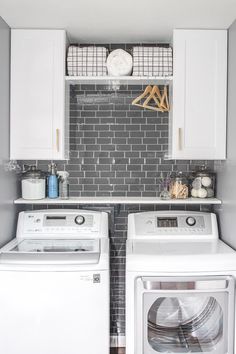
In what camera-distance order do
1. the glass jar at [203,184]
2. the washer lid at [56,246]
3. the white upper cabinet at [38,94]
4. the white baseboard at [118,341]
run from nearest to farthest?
the washer lid at [56,246], the white upper cabinet at [38,94], the glass jar at [203,184], the white baseboard at [118,341]

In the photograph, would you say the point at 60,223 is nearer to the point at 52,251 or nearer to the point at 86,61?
the point at 52,251

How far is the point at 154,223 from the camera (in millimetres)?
2457

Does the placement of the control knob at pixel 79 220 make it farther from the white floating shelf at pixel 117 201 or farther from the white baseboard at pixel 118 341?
the white baseboard at pixel 118 341

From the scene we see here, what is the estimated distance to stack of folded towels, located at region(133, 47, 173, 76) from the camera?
235 centimetres

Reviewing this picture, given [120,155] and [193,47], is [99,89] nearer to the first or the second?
[120,155]

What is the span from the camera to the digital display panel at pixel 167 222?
2451 millimetres

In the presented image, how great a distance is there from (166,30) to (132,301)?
176cm

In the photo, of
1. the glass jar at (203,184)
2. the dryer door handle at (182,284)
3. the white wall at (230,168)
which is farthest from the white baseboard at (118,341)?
the glass jar at (203,184)

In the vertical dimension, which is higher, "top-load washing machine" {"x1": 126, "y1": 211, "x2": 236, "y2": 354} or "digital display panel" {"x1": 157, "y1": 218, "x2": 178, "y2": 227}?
"digital display panel" {"x1": 157, "y1": 218, "x2": 178, "y2": 227}

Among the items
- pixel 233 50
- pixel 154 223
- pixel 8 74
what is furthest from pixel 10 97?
pixel 233 50

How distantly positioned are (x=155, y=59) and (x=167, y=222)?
3.73 feet

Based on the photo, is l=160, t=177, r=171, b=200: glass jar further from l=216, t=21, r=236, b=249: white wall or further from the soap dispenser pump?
the soap dispenser pump

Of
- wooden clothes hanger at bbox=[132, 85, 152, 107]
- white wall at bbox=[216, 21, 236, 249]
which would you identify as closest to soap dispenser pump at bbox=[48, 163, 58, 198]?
wooden clothes hanger at bbox=[132, 85, 152, 107]

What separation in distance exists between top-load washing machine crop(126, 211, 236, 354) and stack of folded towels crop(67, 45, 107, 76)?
4.01 ft
